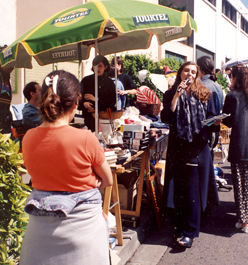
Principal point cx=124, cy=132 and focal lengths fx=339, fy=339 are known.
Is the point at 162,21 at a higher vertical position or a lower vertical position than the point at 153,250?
higher

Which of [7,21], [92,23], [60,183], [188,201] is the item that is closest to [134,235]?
[188,201]

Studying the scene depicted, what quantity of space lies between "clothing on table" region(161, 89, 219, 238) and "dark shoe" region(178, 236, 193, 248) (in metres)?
0.05

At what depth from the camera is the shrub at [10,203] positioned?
2504mm

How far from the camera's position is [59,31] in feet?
11.1

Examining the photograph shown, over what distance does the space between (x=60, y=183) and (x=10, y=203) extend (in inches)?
30.7

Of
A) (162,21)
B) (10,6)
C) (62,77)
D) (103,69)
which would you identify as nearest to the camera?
(62,77)

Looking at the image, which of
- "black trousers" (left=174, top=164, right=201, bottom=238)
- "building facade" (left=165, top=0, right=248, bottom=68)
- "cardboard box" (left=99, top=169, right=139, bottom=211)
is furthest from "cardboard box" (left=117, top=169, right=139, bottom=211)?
"building facade" (left=165, top=0, right=248, bottom=68)

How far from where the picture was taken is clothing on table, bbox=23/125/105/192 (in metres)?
1.98

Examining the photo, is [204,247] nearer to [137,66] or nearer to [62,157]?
[62,157]

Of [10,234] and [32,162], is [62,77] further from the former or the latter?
[10,234]

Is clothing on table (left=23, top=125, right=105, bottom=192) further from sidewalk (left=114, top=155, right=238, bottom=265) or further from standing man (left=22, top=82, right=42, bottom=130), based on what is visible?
standing man (left=22, top=82, right=42, bottom=130)

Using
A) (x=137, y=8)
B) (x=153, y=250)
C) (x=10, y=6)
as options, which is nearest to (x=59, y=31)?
(x=137, y=8)

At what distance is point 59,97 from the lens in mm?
1979

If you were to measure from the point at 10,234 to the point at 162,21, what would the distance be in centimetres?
267
